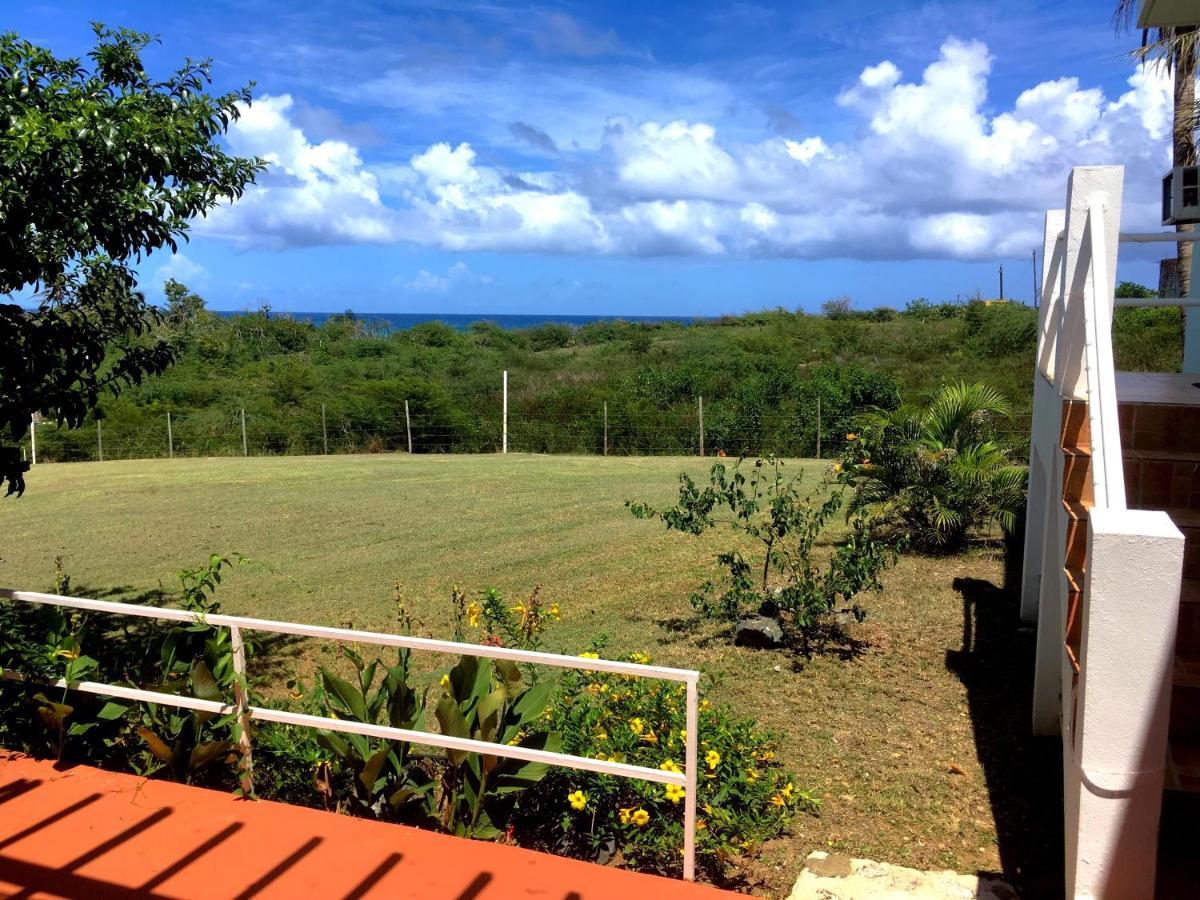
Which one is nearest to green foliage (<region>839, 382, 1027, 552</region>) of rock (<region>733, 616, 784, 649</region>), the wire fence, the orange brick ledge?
rock (<region>733, 616, 784, 649</region>)

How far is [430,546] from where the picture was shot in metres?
10.6

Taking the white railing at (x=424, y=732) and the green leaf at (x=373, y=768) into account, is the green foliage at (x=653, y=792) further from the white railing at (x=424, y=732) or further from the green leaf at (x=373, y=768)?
the green leaf at (x=373, y=768)

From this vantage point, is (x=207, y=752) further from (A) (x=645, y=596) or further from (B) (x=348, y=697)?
(A) (x=645, y=596)

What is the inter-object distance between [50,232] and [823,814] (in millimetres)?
4762

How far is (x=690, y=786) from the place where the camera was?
3.17 meters

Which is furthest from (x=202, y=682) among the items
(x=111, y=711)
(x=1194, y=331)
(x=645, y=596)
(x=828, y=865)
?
(x=1194, y=331)

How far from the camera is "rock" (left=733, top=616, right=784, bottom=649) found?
6.43 metres

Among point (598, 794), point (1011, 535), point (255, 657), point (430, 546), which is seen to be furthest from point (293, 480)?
point (598, 794)

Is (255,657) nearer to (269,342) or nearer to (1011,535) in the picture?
(1011,535)

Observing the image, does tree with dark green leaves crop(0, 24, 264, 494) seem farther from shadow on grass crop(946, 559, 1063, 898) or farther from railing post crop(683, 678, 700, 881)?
shadow on grass crop(946, 559, 1063, 898)

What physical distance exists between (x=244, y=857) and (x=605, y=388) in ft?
77.4

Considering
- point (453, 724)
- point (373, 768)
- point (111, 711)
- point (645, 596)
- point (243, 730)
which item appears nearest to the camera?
point (453, 724)

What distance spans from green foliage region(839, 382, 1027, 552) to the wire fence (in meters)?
11.6

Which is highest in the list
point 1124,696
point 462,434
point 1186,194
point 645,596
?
point 1186,194
